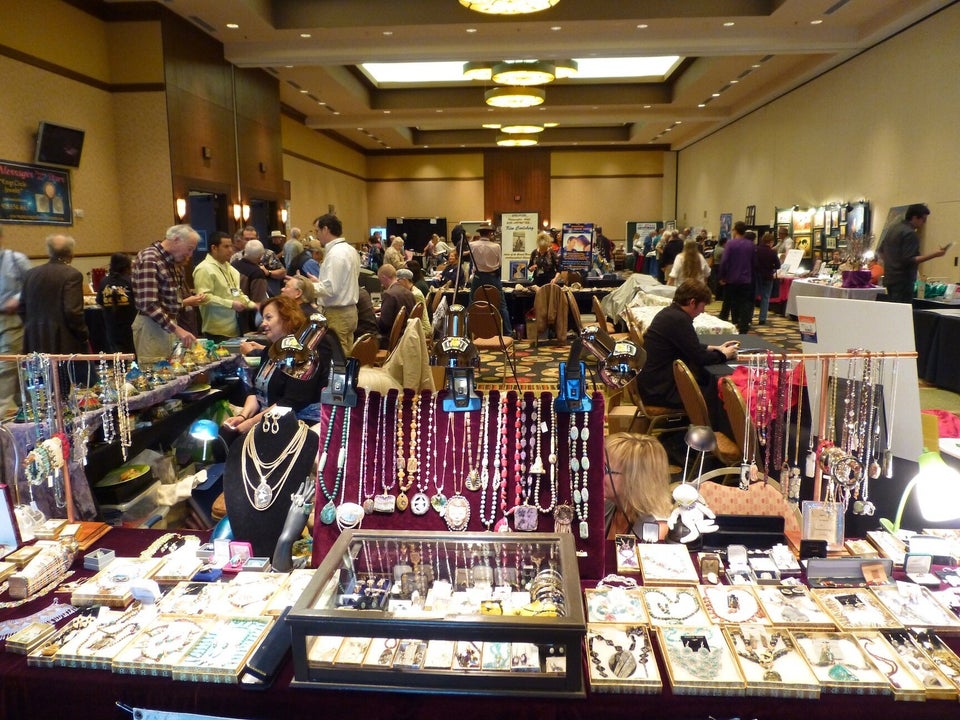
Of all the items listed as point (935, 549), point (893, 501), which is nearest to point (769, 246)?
point (893, 501)

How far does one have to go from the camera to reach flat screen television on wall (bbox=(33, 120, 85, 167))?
657cm

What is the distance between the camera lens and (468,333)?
168cm

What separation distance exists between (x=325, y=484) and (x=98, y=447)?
1872mm

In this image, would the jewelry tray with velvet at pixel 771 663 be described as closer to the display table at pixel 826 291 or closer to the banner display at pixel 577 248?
the display table at pixel 826 291

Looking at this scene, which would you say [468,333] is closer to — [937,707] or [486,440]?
[486,440]

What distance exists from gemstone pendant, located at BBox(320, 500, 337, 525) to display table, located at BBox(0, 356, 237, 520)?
3.97ft

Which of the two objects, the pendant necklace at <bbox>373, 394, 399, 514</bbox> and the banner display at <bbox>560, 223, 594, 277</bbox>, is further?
the banner display at <bbox>560, 223, 594, 277</bbox>

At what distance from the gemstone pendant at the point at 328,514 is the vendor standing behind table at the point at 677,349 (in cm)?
294

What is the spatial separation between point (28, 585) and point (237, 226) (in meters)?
8.73

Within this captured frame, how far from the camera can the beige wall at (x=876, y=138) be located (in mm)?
8023

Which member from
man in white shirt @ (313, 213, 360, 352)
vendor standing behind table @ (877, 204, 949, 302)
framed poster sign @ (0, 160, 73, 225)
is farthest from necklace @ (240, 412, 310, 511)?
vendor standing behind table @ (877, 204, 949, 302)

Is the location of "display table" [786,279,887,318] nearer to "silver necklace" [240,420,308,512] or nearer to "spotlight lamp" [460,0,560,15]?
"spotlight lamp" [460,0,560,15]

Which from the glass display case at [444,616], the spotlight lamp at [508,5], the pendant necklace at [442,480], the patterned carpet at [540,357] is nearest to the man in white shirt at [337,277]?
the patterned carpet at [540,357]

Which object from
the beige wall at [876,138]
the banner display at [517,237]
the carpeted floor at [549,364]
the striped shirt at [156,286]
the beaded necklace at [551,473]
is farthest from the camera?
the banner display at [517,237]
